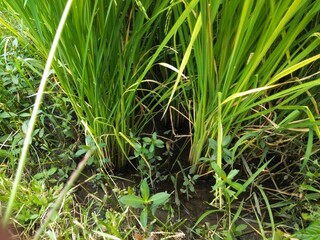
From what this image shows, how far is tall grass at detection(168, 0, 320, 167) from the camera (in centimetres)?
69

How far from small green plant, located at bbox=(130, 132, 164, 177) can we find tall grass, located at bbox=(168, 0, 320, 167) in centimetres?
11

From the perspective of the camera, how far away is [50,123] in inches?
42.5

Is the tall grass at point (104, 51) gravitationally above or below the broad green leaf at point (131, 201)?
above

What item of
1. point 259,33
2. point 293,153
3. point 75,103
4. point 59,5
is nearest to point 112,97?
point 75,103

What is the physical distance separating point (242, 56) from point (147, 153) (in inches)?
12.8

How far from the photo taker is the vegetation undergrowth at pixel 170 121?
74 centimetres

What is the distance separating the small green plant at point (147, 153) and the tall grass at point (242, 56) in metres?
0.11

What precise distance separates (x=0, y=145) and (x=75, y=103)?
0.89 ft

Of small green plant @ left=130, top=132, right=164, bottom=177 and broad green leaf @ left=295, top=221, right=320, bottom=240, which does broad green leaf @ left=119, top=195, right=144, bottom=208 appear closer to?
small green plant @ left=130, top=132, right=164, bottom=177

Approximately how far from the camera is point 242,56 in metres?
0.79

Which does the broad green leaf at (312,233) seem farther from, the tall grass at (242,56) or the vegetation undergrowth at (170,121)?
the tall grass at (242,56)

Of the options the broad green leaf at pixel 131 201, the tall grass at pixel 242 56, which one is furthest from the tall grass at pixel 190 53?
the broad green leaf at pixel 131 201

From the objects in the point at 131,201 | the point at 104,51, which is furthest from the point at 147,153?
the point at 104,51

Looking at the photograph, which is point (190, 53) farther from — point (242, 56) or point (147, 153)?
point (147, 153)
